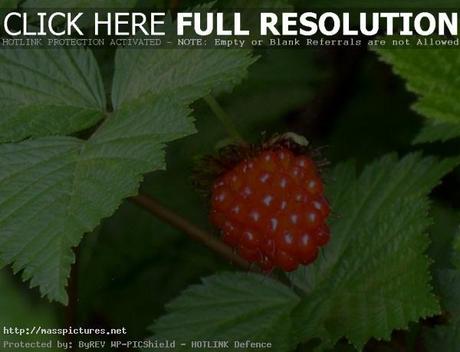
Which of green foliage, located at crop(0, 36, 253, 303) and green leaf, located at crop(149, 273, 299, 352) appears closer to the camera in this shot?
green foliage, located at crop(0, 36, 253, 303)

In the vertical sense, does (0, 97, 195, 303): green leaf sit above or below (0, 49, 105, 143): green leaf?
below

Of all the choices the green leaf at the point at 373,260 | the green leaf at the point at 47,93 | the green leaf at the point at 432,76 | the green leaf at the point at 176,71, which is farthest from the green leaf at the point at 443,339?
the green leaf at the point at 47,93

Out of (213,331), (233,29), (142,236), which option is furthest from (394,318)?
(142,236)

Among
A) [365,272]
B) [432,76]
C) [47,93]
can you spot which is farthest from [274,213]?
[47,93]

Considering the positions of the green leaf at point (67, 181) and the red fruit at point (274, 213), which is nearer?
the green leaf at point (67, 181)

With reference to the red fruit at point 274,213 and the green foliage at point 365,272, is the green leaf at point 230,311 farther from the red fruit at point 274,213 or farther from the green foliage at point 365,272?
the red fruit at point 274,213

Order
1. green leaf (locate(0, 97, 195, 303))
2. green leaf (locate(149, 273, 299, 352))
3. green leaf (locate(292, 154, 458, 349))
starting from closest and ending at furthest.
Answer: green leaf (locate(0, 97, 195, 303))
green leaf (locate(292, 154, 458, 349))
green leaf (locate(149, 273, 299, 352))

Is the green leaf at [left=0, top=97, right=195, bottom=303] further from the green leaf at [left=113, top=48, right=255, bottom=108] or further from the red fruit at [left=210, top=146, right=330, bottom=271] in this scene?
the red fruit at [left=210, top=146, right=330, bottom=271]

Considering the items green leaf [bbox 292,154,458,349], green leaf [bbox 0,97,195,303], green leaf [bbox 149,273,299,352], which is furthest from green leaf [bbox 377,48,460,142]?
green leaf [bbox 149,273,299,352]
